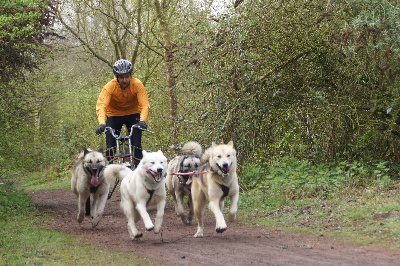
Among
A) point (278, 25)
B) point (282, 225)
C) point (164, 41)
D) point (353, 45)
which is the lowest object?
point (282, 225)

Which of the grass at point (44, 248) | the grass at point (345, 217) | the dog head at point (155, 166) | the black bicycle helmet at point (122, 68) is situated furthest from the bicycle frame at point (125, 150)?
the grass at point (345, 217)

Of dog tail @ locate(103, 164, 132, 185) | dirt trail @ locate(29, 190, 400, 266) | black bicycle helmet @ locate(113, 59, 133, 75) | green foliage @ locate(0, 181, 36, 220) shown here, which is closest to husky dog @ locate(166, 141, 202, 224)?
dirt trail @ locate(29, 190, 400, 266)

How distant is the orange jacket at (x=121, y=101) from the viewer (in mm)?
9375

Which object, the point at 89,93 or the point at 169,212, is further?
the point at 89,93

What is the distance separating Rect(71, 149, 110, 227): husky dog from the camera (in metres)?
8.70

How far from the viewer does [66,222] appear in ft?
32.6

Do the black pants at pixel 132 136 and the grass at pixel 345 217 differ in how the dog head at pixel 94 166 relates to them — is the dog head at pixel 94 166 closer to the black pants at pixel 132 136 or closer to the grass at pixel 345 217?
the black pants at pixel 132 136

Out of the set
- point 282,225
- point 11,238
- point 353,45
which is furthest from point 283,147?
point 11,238

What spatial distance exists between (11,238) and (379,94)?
6633 millimetres

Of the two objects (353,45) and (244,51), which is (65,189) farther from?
(353,45)

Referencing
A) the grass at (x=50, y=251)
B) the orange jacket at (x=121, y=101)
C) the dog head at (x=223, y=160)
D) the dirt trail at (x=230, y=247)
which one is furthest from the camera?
the orange jacket at (x=121, y=101)

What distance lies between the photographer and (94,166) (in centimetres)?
868

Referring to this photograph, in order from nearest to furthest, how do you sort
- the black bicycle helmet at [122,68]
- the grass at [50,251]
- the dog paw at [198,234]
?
the grass at [50,251] → the dog paw at [198,234] → the black bicycle helmet at [122,68]

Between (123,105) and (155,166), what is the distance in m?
2.71
